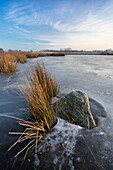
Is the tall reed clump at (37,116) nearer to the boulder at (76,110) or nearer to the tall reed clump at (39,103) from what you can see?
the tall reed clump at (39,103)

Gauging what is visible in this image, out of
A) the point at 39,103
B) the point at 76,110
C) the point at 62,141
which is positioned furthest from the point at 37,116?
the point at 76,110

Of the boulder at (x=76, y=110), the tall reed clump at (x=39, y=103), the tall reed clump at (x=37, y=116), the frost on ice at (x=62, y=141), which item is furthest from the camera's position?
the boulder at (x=76, y=110)

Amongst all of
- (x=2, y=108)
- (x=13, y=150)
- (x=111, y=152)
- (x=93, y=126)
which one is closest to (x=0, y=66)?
(x=2, y=108)

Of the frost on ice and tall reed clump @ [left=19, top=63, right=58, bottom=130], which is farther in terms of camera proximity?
tall reed clump @ [left=19, top=63, right=58, bottom=130]

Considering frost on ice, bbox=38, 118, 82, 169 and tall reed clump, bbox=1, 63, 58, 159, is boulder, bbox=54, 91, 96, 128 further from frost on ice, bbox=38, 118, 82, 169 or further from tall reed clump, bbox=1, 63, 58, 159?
tall reed clump, bbox=1, 63, 58, 159

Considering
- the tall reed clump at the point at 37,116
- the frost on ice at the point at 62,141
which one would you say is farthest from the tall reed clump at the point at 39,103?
the frost on ice at the point at 62,141

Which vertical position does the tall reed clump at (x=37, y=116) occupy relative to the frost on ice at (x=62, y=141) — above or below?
above

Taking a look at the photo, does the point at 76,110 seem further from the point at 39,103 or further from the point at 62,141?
the point at 39,103

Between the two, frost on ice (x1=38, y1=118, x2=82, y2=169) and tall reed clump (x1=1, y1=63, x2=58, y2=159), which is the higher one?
tall reed clump (x1=1, y1=63, x2=58, y2=159)

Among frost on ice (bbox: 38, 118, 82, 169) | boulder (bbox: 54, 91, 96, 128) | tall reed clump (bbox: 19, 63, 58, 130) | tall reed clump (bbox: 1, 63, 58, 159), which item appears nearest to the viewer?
frost on ice (bbox: 38, 118, 82, 169)

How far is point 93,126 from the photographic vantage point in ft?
4.79

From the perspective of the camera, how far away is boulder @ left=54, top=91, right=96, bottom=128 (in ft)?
4.95

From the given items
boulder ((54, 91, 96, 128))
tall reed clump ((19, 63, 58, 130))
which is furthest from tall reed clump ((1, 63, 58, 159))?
boulder ((54, 91, 96, 128))

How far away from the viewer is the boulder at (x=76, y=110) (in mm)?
1509
